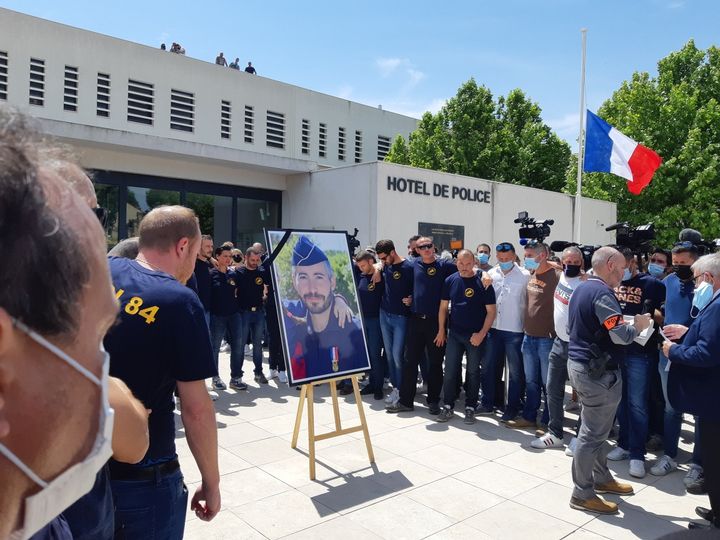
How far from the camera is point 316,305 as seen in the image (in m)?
5.48

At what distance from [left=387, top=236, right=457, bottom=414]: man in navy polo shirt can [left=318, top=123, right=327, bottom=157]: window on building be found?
857 inches

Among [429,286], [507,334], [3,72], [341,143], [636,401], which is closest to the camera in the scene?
[636,401]

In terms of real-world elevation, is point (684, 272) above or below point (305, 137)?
below

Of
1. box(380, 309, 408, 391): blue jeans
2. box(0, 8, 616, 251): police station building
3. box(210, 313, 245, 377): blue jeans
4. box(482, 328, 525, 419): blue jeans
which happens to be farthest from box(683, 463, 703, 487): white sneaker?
box(0, 8, 616, 251): police station building

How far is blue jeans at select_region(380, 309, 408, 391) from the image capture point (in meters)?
7.70

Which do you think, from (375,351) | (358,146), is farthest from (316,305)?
(358,146)

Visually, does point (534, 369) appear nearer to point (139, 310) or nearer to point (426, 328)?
point (426, 328)

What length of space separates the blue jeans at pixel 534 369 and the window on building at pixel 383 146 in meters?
25.9

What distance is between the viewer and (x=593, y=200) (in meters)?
21.0

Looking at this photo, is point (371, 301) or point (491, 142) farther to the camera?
point (491, 142)

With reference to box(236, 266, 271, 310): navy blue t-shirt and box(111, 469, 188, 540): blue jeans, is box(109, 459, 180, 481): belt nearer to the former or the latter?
box(111, 469, 188, 540): blue jeans

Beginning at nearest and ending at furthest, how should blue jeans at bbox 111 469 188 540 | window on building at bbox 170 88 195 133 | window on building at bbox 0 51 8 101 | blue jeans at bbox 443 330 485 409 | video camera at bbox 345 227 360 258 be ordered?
blue jeans at bbox 111 469 188 540
video camera at bbox 345 227 360 258
blue jeans at bbox 443 330 485 409
window on building at bbox 0 51 8 101
window on building at bbox 170 88 195 133

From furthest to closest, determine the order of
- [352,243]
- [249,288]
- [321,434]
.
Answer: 1. [249,288]
2. [352,243]
3. [321,434]

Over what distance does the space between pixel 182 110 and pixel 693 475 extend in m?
22.3
